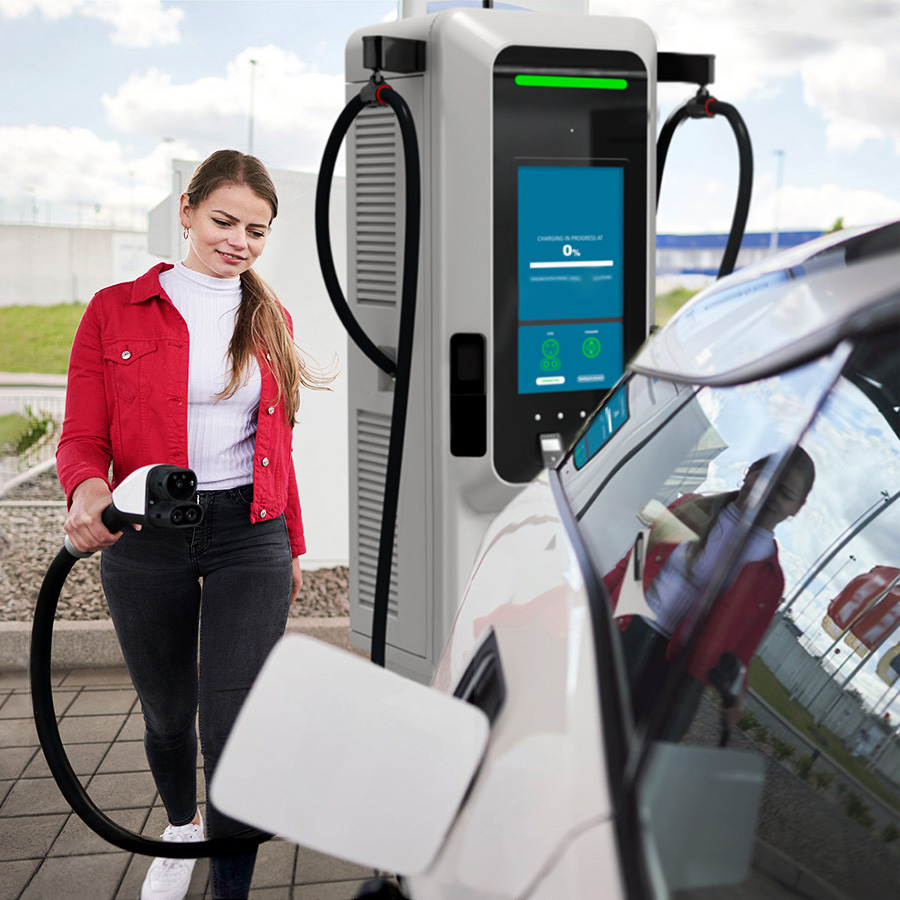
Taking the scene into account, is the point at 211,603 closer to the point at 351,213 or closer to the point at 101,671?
the point at 351,213

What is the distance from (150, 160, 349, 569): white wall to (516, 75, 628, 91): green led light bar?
4.78 ft

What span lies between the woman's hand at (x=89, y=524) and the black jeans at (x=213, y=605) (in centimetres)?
12

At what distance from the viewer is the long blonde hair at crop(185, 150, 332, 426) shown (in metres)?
2.00

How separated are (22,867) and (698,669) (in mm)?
2227

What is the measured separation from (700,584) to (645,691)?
0.18 metres

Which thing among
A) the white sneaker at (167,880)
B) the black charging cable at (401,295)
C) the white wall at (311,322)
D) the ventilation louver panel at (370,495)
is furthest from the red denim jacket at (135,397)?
the white wall at (311,322)

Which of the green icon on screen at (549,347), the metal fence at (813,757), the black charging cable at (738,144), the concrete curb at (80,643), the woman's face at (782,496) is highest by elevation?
the black charging cable at (738,144)

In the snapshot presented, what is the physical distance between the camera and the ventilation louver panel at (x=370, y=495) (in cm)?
273

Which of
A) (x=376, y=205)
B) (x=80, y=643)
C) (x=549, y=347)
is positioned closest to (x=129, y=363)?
(x=376, y=205)

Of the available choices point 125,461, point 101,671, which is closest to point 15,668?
point 101,671

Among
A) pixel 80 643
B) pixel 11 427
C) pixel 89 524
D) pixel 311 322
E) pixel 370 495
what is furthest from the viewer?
pixel 11 427

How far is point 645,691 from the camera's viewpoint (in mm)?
732

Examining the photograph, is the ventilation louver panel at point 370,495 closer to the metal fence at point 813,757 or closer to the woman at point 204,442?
the woman at point 204,442

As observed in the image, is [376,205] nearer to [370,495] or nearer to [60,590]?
[370,495]
